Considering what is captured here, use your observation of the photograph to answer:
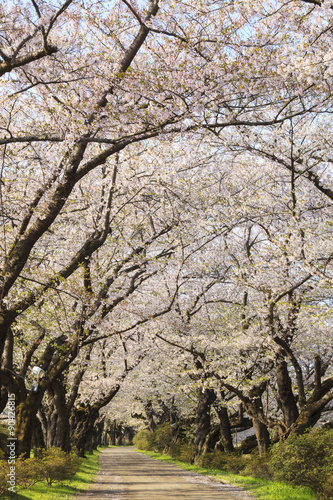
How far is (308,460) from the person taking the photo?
11945 mm

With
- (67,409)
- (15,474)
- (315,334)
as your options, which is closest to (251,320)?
(315,334)

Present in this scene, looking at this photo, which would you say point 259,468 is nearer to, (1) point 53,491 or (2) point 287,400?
(2) point 287,400

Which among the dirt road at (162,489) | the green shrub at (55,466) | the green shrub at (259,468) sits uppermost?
the green shrub at (55,466)

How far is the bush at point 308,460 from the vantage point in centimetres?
1149

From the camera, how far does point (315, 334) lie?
712 inches

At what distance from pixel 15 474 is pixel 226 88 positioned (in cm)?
1045

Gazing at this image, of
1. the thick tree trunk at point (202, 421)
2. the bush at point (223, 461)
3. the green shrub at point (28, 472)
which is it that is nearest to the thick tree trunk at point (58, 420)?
the green shrub at point (28, 472)

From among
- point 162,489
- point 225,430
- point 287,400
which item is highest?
point 287,400

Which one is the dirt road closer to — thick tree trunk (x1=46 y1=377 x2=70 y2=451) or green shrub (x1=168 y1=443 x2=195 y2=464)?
thick tree trunk (x1=46 y1=377 x2=70 y2=451)

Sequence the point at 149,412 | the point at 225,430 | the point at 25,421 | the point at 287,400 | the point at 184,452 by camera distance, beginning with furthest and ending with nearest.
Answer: the point at 149,412
the point at 184,452
the point at 225,430
the point at 287,400
the point at 25,421

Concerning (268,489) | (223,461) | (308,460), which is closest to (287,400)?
(268,489)

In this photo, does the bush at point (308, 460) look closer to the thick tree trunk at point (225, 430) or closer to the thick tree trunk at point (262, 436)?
the thick tree trunk at point (262, 436)

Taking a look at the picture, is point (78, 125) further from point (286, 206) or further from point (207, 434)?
point (207, 434)

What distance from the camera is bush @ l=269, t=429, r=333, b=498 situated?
11.5 metres
